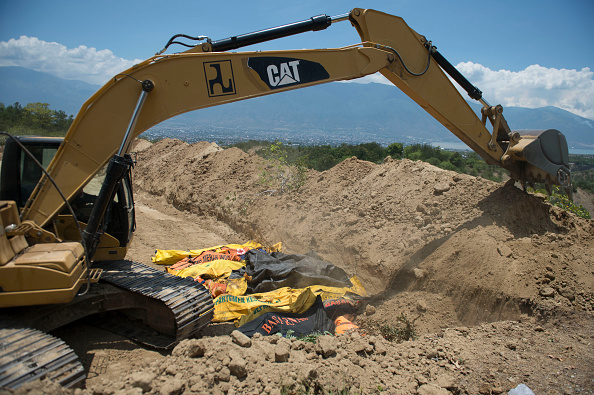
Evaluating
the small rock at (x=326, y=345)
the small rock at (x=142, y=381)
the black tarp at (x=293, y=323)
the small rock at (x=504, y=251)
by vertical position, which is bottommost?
the black tarp at (x=293, y=323)

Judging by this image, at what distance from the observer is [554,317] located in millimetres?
4074

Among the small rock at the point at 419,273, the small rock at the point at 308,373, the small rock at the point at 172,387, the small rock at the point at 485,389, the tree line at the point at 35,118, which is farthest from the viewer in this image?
the tree line at the point at 35,118

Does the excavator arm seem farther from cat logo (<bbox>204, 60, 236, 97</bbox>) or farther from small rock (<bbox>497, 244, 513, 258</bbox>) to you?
small rock (<bbox>497, 244, 513, 258</bbox>)

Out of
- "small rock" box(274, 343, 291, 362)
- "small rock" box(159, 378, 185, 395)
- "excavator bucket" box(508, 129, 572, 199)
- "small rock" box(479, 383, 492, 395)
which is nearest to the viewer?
"small rock" box(159, 378, 185, 395)

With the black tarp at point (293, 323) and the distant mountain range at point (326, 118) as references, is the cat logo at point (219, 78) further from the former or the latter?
the distant mountain range at point (326, 118)

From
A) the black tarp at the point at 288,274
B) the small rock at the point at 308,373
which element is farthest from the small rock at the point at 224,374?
the black tarp at the point at 288,274

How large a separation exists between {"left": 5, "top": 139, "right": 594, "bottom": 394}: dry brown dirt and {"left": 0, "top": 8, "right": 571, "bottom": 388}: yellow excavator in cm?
48

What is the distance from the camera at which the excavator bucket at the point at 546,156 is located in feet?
17.0

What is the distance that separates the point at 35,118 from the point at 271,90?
29483mm

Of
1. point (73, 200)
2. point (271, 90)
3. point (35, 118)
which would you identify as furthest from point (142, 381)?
point (35, 118)

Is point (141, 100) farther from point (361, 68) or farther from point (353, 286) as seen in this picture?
point (353, 286)

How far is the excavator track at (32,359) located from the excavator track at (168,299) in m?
1.02

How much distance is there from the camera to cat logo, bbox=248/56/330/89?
4148mm

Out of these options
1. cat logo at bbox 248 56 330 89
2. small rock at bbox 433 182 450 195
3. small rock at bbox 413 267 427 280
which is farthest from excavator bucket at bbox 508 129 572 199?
cat logo at bbox 248 56 330 89
